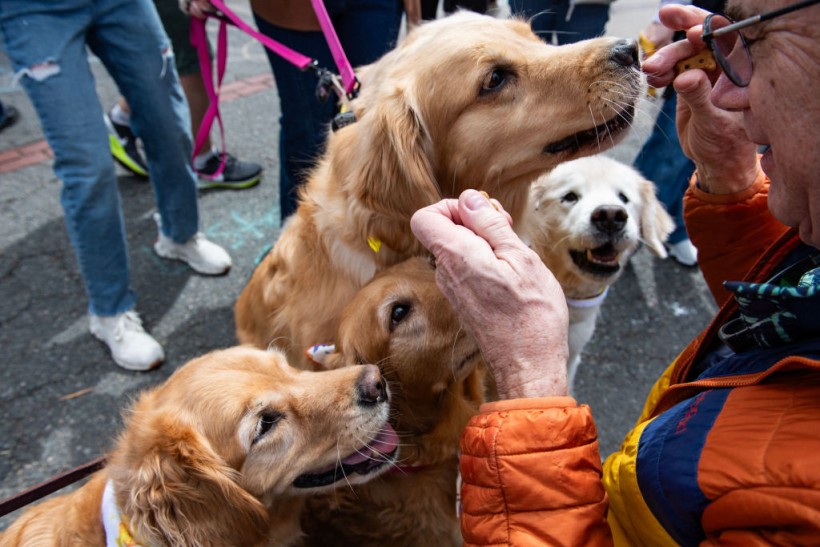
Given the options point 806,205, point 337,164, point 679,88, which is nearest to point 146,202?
point 337,164

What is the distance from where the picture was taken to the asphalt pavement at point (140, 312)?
3004 millimetres

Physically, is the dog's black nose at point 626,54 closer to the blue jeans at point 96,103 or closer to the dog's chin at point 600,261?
the dog's chin at point 600,261

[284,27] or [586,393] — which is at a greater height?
[284,27]

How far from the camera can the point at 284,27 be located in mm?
2951

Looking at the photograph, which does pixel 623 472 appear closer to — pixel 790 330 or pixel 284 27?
pixel 790 330

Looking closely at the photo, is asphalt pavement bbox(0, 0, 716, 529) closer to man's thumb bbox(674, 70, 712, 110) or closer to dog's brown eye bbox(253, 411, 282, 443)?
man's thumb bbox(674, 70, 712, 110)

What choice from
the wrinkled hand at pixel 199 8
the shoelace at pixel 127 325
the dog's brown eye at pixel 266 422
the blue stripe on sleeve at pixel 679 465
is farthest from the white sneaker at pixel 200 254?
the blue stripe on sleeve at pixel 679 465

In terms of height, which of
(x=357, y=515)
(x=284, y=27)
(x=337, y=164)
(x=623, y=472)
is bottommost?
(x=357, y=515)

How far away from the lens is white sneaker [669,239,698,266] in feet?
14.1

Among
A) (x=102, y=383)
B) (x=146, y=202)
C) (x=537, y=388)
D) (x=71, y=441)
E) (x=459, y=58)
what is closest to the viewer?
(x=537, y=388)

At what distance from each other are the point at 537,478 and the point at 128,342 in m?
2.87

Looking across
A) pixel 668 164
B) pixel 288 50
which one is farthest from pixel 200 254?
pixel 668 164

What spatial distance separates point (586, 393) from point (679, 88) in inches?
81.1

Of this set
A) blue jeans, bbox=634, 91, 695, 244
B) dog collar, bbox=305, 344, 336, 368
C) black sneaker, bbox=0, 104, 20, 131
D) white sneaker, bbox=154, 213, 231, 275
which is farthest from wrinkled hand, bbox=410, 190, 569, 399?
black sneaker, bbox=0, 104, 20, 131
